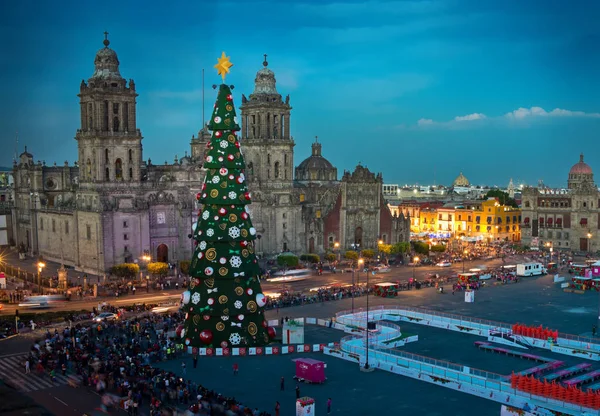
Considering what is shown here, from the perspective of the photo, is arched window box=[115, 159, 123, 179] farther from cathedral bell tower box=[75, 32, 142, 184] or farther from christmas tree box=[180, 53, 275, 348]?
christmas tree box=[180, 53, 275, 348]

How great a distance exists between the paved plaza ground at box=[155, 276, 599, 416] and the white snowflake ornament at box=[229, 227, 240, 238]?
7.57 m

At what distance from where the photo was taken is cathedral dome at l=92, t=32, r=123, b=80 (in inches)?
3150

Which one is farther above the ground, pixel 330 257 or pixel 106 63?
pixel 106 63

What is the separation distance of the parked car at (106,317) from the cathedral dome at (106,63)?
3422 centimetres

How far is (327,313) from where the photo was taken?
2299 inches

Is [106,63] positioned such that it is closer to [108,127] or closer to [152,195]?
[108,127]

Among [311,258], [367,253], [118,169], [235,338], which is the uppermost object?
[118,169]

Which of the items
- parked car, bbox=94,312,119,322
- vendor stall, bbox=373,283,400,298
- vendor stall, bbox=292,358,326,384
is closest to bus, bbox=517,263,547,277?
vendor stall, bbox=373,283,400,298

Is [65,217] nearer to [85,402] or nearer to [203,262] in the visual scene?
[203,262]

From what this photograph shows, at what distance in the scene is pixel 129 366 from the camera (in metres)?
39.7

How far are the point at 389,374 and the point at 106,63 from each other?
54.9 meters

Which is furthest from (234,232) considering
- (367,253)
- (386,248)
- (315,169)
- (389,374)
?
(315,169)

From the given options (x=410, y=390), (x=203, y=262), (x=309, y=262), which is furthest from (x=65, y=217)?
(x=410, y=390)

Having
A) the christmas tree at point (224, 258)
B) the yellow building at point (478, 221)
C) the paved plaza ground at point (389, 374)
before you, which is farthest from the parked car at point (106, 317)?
the yellow building at point (478, 221)
